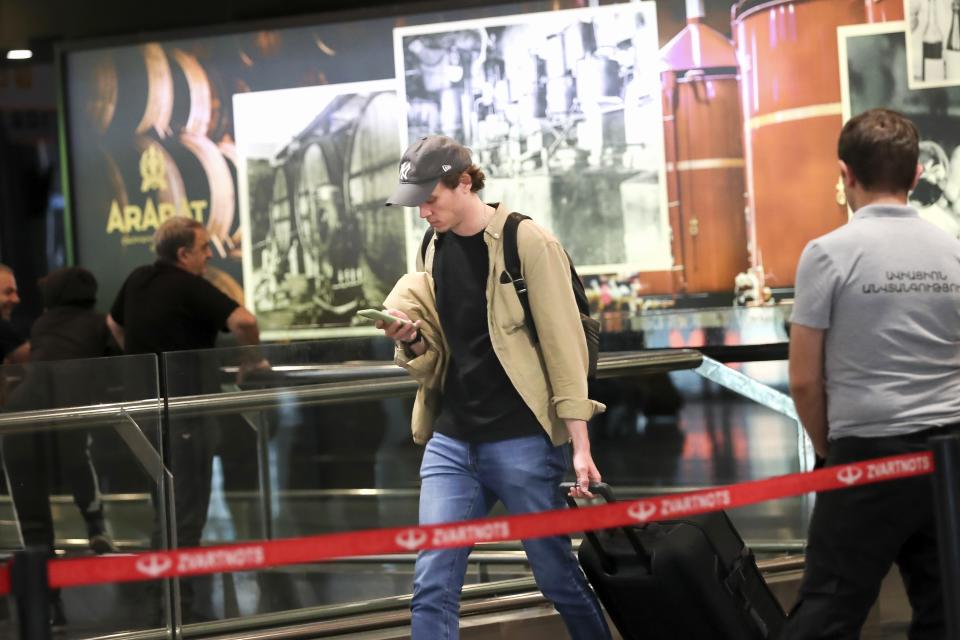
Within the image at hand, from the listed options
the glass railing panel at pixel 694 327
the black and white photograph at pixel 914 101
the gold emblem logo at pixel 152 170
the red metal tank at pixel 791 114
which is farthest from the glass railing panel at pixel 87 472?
the black and white photograph at pixel 914 101

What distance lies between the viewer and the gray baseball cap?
3.41m

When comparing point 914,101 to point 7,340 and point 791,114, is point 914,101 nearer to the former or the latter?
point 791,114

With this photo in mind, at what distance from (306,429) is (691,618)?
207cm

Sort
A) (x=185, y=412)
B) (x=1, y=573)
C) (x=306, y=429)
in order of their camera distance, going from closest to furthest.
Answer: (x=1, y=573), (x=185, y=412), (x=306, y=429)

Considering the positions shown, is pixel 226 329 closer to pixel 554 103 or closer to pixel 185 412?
pixel 185 412

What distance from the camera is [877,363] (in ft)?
9.93

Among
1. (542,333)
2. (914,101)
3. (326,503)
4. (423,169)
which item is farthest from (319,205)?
(542,333)

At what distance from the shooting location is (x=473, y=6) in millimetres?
7215

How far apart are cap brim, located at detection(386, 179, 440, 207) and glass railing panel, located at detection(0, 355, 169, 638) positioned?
1.36 m

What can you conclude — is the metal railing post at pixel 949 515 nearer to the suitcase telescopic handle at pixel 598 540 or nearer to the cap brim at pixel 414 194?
the suitcase telescopic handle at pixel 598 540

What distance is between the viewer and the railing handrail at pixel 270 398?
4.34 m

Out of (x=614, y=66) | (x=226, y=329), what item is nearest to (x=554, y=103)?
(x=614, y=66)

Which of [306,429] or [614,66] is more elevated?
[614,66]

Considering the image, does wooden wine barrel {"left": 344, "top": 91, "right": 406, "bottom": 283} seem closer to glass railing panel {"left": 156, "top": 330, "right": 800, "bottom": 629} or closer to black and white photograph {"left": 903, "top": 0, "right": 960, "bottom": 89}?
glass railing panel {"left": 156, "top": 330, "right": 800, "bottom": 629}
